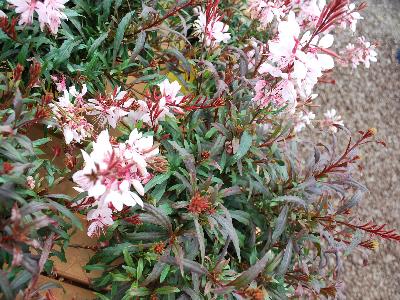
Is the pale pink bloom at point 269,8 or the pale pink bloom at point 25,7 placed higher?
the pale pink bloom at point 25,7

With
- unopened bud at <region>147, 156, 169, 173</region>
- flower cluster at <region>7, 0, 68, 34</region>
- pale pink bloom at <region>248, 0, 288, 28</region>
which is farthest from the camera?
pale pink bloom at <region>248, 0, 288, 28</region>

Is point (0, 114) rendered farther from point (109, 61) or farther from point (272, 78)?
point (272, 78)

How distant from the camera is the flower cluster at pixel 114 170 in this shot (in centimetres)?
102

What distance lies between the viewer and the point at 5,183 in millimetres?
1165

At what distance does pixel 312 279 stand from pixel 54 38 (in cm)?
122

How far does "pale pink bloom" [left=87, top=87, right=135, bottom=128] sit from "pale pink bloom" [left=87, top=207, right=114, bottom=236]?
11.5 inches

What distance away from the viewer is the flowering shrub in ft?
4.13

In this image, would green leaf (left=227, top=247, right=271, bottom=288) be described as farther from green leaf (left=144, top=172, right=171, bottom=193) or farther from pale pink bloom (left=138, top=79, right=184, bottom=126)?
pale pink bloom (left=138, top=79, right=184, bottom=126)

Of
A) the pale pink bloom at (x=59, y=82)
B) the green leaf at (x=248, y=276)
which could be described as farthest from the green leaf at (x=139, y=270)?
the pale pink bloom at (x=59, y=82)

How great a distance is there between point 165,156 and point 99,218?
0.34 metres

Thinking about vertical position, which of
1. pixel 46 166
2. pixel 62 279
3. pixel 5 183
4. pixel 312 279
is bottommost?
pixel 62 279

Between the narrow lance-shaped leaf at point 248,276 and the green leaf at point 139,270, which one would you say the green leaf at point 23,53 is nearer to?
the green leaf at point 139,270

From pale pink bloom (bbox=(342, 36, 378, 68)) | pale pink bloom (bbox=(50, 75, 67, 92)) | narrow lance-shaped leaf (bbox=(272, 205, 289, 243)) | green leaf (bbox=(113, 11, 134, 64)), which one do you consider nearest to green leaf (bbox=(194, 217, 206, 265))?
narrow lance-shaped leaf (bbox=(272, 205, 289, 243))

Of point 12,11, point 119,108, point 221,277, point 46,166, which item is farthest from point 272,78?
point 12,11
